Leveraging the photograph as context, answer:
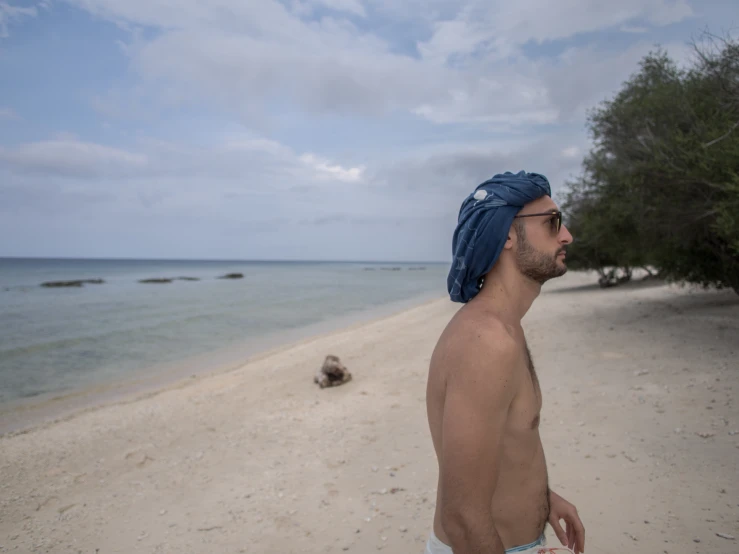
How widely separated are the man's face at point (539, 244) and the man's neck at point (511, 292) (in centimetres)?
3

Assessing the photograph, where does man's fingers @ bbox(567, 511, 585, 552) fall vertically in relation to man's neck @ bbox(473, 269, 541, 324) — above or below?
below

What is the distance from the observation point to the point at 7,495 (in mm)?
5480

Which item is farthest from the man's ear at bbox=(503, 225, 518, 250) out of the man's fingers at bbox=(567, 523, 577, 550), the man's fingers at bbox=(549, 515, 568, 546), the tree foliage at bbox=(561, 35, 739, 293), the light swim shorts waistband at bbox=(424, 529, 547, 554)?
the tree foliage at bbox=(561, 35, 739, 293)

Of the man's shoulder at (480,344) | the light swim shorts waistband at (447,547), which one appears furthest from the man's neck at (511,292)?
the light swim shorts waistband at (447,547)

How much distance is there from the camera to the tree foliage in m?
7.52

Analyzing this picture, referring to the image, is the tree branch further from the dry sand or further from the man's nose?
the man's nose

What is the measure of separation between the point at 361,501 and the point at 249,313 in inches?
801

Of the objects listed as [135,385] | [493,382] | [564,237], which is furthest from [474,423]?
[135,385]

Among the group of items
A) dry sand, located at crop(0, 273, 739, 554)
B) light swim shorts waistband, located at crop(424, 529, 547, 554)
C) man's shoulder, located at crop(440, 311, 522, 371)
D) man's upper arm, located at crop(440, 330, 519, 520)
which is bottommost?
dry sand, located at crop(0, 273, 739, 554)

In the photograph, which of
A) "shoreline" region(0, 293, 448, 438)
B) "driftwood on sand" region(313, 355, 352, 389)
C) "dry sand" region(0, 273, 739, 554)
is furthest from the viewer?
"shoreline" region(0, 293, 448, 438)

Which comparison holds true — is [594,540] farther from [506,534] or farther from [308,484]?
[308,484]

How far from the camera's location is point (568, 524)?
7.00 feet

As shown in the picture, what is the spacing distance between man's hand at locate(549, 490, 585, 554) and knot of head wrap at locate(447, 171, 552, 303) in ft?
3.46

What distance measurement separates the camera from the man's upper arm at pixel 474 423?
144cm
